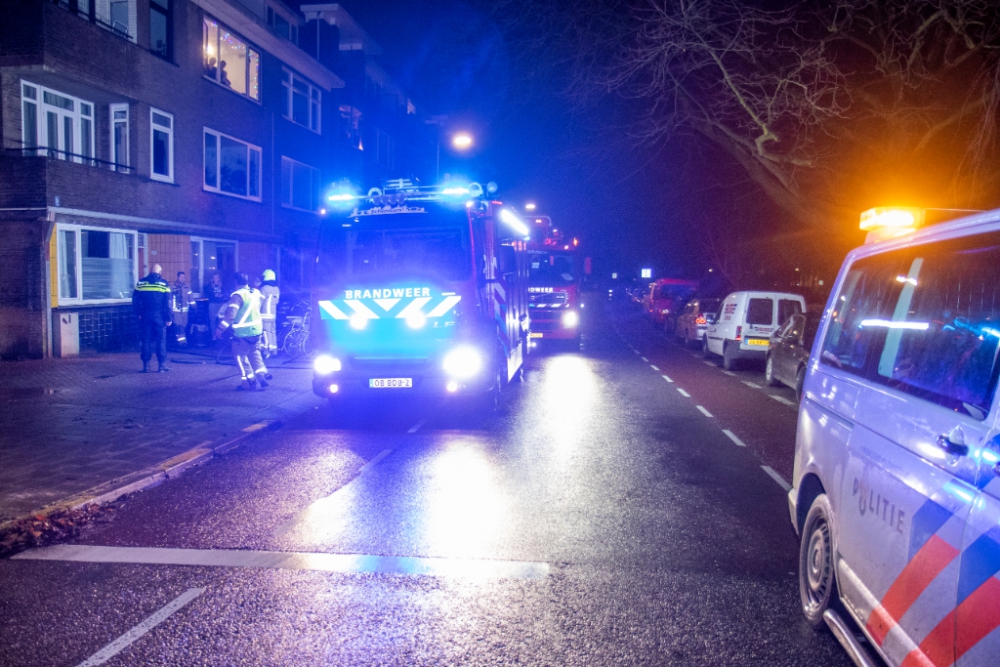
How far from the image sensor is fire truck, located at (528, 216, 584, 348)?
73.8ft

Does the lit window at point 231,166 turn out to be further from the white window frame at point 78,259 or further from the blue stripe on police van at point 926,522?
the blue stripe on police van at point 926,522

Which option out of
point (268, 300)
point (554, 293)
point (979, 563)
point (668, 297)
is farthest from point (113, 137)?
point (668, 297)

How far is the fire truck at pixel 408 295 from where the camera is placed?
33.9 feet

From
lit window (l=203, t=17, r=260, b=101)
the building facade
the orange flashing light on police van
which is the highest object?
lit window (l=203, t=17, r=260, b=101)

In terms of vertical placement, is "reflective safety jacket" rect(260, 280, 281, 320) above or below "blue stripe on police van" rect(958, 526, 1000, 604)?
above

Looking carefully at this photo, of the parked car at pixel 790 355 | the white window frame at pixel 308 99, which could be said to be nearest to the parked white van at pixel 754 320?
the parked car at pixel 790 355

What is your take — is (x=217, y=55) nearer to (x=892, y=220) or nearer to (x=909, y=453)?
(x=892, y=220)

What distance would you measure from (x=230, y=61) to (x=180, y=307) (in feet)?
28.0

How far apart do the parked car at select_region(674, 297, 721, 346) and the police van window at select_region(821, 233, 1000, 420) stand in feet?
55.8

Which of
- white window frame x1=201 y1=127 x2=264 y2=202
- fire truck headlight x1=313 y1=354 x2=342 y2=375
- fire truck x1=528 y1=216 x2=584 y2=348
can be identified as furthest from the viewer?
fire truck x1=528 y1=216 x2=584 y2=348

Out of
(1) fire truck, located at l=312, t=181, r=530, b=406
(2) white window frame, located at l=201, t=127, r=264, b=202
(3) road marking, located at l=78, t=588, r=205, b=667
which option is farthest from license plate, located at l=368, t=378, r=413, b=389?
(2) white window frame, located at l=201, t=127, r=264, b=202

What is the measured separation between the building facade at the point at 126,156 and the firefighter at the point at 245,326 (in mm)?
2252

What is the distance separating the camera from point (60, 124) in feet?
57.0

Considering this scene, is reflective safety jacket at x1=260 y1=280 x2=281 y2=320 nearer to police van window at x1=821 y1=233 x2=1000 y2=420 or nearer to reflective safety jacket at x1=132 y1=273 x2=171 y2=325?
reflective safety jacket at x1=132 y1=273 x2=171 y2=325
